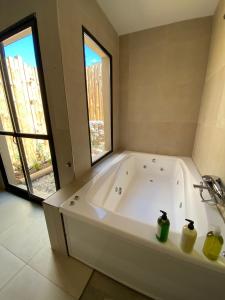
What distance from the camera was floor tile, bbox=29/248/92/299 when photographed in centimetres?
106

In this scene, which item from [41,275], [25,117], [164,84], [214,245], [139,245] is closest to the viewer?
[214,245]

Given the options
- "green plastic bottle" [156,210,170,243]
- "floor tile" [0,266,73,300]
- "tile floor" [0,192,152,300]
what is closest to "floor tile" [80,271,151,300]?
"tile floor" [0,192,152,300]

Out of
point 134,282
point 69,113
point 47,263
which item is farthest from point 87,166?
point 134,282

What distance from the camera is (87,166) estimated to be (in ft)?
5.45

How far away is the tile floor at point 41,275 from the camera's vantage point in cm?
101

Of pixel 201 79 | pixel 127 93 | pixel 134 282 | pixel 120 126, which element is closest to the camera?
pixel 134 282

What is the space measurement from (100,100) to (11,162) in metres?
1.79

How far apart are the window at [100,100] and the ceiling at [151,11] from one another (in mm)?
417

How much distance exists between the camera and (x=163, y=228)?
2.57 ft

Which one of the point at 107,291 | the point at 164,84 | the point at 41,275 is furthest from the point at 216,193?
the point at 164,84

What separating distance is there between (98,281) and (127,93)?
8.16 feet

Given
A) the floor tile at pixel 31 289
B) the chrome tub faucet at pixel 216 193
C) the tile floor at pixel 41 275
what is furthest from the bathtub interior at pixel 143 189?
the floor tile at pixel 31 289

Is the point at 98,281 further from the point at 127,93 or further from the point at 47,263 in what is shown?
the point at 127,93

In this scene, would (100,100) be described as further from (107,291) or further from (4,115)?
(107,291)
